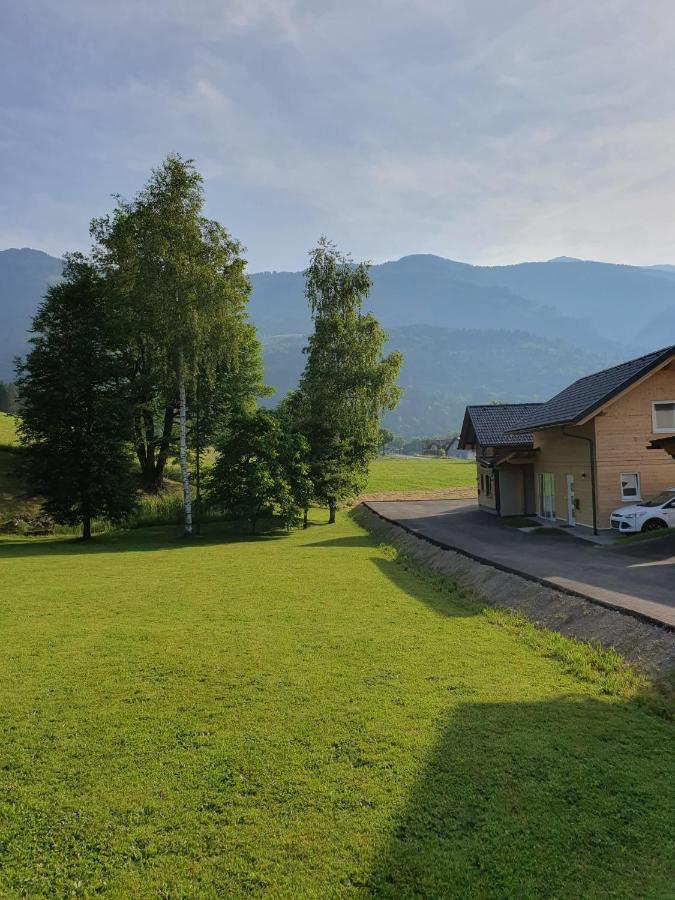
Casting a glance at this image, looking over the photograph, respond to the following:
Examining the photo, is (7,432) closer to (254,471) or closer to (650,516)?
(254,471)

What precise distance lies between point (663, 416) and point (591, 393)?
3403 millimetres

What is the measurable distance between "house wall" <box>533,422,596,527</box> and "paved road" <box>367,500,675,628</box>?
2521 millimetres

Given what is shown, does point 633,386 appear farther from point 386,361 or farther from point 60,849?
point 60,849

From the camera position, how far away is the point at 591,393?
2920cm

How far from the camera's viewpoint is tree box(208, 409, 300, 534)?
3109 cm

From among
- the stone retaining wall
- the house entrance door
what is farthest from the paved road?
the house entrance door

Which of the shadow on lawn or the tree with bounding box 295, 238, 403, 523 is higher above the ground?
the tree with bounding box 295, 238, 403, 523

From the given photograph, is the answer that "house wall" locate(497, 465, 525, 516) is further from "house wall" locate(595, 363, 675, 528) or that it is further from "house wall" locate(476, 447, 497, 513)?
"house wall" locate(595, 363, 675, 528)

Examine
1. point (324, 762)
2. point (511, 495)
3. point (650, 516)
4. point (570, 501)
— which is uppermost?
point (570, 501)

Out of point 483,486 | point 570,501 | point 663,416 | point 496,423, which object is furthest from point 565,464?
point 483,486

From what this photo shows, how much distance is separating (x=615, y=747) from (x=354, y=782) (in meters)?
3.49

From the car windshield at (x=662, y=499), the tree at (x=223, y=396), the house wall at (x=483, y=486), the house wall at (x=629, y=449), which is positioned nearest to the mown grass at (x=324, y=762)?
the car windshield at (x=662, y=499)

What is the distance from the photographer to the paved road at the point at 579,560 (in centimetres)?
1408

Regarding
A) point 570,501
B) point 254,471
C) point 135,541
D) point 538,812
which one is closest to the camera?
point 538,812
